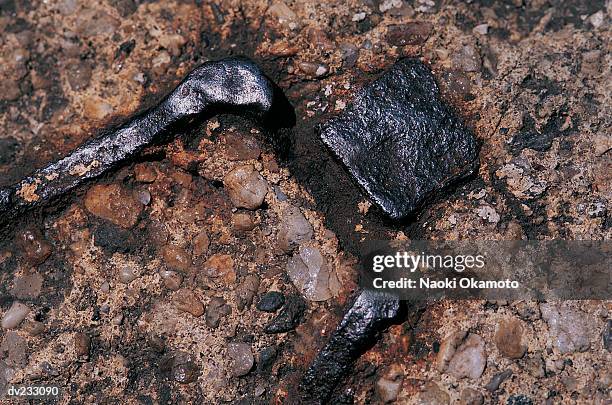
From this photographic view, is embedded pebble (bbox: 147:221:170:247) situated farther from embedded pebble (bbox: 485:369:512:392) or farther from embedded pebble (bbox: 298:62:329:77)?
embedded pebble (bbox: 485:369:512:392)

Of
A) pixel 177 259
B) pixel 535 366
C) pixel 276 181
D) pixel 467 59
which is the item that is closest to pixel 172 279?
pixel 177 259

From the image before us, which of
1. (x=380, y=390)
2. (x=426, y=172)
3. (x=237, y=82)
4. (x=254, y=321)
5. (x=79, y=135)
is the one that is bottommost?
(x=380, y=390)

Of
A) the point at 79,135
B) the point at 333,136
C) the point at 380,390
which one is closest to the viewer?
the point at 380,390

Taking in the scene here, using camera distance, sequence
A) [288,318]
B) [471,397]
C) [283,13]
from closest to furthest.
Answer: [471,397] → [288,318] → [283,13]

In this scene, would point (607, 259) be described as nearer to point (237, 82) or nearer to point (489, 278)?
point (489, 278)

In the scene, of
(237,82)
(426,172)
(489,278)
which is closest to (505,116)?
(426,172)

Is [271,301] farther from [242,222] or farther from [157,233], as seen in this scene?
[157,233]

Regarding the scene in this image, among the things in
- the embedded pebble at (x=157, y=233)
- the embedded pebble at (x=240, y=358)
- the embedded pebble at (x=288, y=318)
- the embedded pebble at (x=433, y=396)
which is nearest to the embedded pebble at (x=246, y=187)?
the embedded pebble at (x=157, y=233)
